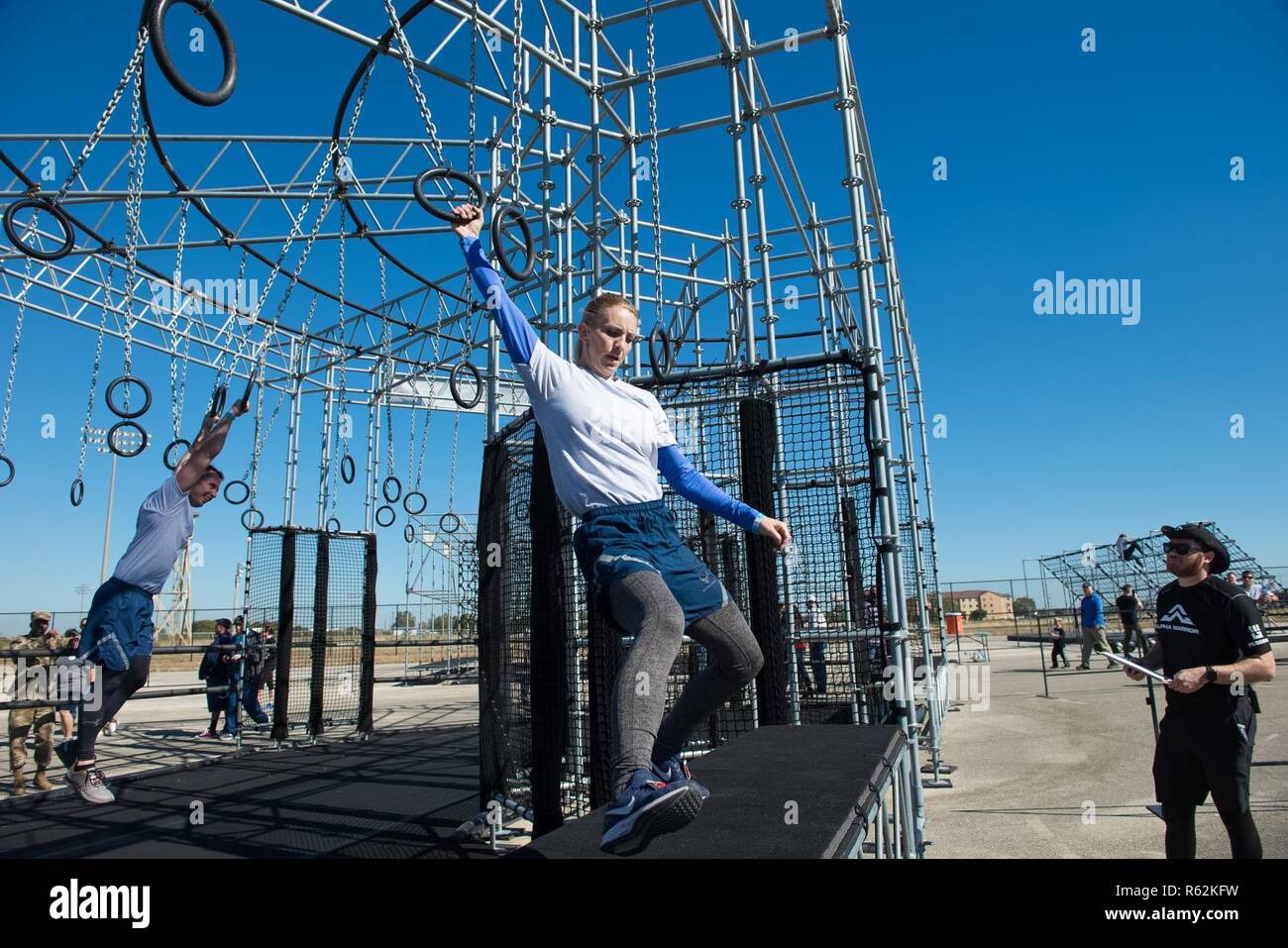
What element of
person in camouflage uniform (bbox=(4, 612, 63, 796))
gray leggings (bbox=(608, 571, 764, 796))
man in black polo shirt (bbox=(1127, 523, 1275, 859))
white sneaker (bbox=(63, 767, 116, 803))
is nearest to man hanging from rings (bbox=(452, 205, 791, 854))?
gray leggings (bbox=(608, 571, 764, 796))

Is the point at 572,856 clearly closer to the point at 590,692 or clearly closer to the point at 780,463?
the point at 590,692

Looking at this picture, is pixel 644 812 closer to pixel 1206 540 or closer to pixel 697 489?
pixel 697 489

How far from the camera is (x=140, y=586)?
13.9ft

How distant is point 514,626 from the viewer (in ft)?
16.0

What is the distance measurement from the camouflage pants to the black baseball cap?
8.16m

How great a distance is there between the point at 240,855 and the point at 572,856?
3.41 metres

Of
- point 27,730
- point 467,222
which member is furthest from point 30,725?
point 467,222

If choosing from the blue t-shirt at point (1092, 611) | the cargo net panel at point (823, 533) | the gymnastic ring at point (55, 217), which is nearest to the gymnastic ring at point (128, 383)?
the gymnastic ring at point (55, 217)

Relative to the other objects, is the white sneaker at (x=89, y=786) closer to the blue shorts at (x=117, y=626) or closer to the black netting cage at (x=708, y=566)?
the blue shorts at (x=117, y=626)

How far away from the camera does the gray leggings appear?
1.81 metres

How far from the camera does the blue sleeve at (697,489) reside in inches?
94.7

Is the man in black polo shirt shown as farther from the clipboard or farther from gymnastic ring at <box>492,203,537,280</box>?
gymnastic ring at <box>492,203,537,280</box>

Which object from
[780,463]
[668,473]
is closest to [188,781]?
[780,463]
